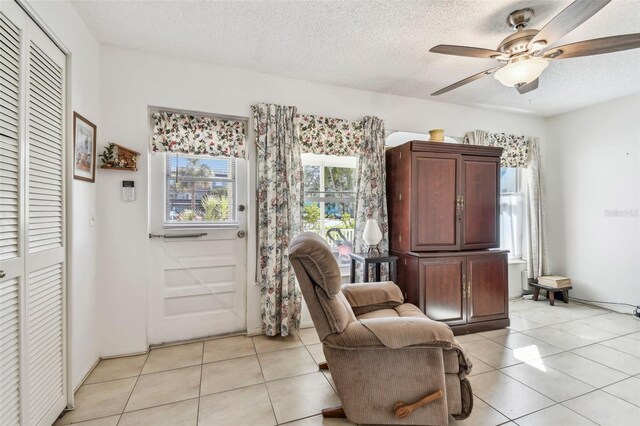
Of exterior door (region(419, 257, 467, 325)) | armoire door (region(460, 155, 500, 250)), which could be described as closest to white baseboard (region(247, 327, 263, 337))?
exterior door (region(419, 257, 467, 325))

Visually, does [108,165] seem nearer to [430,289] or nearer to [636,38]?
[430,289]

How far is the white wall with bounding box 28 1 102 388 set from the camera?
5.82 feet

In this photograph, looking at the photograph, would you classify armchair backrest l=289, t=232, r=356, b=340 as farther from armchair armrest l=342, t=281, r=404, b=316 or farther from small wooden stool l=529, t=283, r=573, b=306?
small wooden stool l=529, t=283, r=573, b=306

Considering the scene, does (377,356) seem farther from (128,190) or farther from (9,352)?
(128,190)

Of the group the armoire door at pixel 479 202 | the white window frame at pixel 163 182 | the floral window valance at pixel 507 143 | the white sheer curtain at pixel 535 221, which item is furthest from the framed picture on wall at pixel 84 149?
A: the white sheer curtain at pixel 535 221

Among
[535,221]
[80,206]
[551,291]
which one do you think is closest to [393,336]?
[80,206]

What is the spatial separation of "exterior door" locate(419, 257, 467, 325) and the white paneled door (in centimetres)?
271

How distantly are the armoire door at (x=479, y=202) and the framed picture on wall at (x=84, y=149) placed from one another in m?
3.26

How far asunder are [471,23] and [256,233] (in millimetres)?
2380

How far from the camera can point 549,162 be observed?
13.5 ft

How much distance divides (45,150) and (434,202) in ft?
9.79

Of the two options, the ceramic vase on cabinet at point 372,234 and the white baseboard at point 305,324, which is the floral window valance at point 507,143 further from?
the white baseboard at point 305,324

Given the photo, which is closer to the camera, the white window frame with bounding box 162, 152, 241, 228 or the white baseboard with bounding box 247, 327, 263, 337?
the white window frame with bounding box 162, 152, 241, 228

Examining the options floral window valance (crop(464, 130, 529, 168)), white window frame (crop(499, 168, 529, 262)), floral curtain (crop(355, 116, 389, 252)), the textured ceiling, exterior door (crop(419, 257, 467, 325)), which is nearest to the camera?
the textured ceiling
